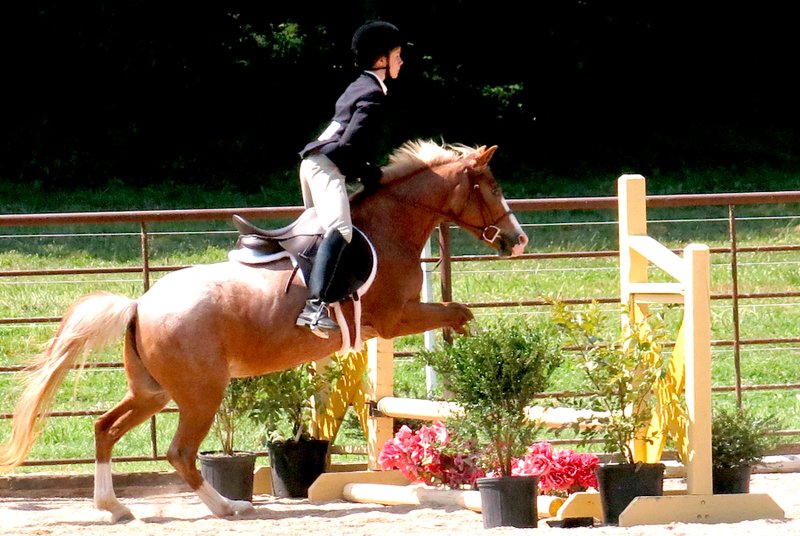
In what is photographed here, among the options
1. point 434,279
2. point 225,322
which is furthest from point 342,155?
point 434,279

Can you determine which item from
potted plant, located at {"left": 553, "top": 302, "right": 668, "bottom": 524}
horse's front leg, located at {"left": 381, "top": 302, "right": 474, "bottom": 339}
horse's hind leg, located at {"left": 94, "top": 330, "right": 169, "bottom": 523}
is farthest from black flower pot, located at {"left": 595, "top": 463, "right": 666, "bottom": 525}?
horse's hind leg, located at {"left": 94, "top": 330, "right": 169, "bottom": 523}

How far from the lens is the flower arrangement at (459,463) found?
19.2 ft

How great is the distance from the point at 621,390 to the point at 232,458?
2.06m

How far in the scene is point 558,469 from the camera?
584 cm

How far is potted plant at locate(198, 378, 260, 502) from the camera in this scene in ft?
21.2

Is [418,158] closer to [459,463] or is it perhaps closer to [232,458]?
[459,463]

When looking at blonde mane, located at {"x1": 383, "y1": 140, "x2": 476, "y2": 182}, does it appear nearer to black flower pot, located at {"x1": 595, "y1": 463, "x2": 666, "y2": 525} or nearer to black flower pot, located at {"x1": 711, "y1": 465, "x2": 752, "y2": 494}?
black flower pot, located at {"x1": 595, "y1": 463, "x2": 666, "y2": 525}

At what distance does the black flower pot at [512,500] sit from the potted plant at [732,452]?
0.87 meters

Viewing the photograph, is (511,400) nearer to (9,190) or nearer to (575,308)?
(575,308)

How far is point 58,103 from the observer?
1681cm

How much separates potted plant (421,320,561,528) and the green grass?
28 cm

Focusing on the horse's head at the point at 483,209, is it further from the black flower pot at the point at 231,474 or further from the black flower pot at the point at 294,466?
the black flower pot at the point at 231,474

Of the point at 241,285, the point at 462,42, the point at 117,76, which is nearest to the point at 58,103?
the point at 117,76

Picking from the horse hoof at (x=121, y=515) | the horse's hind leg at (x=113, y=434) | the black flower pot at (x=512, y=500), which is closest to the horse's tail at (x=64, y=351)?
the horse's hind leg at (x=113, y=434)
